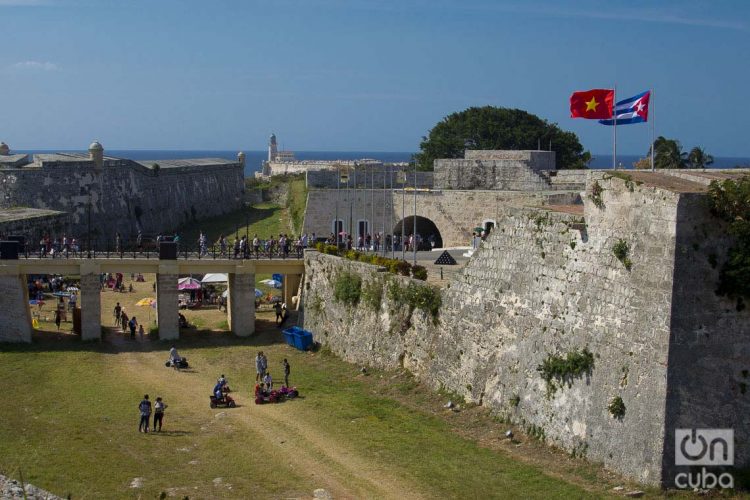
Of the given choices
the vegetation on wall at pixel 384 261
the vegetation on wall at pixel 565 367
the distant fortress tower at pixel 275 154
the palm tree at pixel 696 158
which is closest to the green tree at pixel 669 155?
the palm tree at pixel 696 158

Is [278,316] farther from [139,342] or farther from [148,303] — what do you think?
[148,303]

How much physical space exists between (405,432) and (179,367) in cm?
1003

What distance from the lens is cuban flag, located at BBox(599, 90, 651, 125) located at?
20.9 metres

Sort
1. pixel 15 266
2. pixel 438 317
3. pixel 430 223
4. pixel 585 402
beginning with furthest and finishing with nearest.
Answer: pixel 430 223 → pixel 15 266 → pixel 438 317 → pixel 585 402

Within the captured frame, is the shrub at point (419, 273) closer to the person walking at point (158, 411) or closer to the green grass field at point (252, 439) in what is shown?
the green grass field at point (252, 439)

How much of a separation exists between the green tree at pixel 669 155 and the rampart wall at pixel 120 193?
27141mm

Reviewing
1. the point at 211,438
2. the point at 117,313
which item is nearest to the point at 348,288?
the point at 211,438

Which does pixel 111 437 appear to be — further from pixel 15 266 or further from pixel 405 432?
pixel 15 266

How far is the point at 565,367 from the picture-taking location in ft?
65.1

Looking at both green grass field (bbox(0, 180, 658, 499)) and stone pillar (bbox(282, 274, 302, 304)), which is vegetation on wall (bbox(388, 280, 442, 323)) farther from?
stone pillar (bbox(282, 274, 302, 304))

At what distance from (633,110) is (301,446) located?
10804mm

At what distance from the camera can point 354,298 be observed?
2948 centimetres

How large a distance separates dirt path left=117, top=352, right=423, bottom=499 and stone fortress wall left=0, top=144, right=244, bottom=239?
18619 millimetres

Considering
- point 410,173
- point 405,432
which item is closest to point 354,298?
point 405,432
